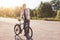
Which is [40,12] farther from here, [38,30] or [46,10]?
[38,30]

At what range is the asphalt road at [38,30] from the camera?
5.07ft

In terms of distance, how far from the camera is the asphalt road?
1.54 meters

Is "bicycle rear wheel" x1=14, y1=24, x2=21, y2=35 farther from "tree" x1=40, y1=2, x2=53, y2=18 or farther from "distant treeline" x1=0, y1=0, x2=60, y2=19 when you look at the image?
"tree" x1=40, y1=2, x2=53, y2=18

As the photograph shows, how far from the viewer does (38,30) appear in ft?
5.16

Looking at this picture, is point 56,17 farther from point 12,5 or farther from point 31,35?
point 12,5

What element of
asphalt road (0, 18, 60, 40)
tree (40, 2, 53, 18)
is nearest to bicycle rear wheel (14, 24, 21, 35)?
asphalt road (0, 18, 60, 40)

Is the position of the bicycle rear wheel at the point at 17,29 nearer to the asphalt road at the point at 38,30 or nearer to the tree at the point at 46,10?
the asphalt road at the point at 38,30

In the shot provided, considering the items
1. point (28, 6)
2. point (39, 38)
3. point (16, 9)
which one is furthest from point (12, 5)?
point (39, 38)

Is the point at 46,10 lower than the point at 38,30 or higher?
higher

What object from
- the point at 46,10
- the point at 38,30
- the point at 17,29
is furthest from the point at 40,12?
the point at 17,29

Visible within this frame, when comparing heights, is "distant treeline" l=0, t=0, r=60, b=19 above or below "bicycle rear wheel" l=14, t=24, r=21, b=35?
above

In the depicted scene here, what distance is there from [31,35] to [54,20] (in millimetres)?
251

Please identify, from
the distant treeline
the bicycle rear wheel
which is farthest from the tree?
the bicycle rear wheel

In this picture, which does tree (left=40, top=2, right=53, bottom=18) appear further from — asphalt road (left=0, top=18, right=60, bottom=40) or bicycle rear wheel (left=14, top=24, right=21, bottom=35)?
bicycle rear wheel (left=14, top=24, right=21, bottom=35)
